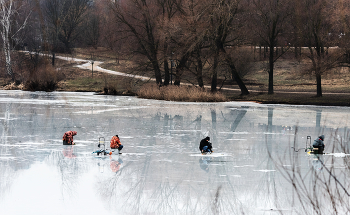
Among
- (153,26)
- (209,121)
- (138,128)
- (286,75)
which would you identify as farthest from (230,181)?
(286,75)

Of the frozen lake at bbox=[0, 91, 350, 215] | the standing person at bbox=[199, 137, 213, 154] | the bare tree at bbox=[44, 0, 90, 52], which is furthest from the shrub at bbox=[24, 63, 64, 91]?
the standing person at bbox=[199, 137, 213, 154]

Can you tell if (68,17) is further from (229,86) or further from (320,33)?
(320,33)

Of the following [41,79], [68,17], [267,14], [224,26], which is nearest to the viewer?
[224,26]

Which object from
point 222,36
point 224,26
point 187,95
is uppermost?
point 224,26

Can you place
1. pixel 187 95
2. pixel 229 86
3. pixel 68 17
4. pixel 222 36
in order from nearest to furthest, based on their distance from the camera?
pixel 187 95 < pixel 222 36 < pixel 229 86 < pixel 68 17

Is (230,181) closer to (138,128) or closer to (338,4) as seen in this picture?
(138,128)

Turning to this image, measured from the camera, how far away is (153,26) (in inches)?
1620

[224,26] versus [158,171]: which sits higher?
[224,26]

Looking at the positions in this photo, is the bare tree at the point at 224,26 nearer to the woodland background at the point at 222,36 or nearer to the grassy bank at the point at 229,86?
the woodland background at the point at 222,36

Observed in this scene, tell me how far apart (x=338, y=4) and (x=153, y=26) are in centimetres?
1770

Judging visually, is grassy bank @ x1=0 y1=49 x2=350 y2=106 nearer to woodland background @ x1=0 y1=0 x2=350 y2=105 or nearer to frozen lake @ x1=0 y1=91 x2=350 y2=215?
woodland background @ x1=0 y1=0 x2=350 y2=105

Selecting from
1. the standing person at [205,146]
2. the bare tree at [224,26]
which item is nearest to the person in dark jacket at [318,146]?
the standing person at [205,146]

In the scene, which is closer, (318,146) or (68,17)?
(318,146)

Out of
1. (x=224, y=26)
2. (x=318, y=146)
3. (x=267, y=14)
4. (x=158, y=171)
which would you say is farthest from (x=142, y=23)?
(x=158, y=171)
